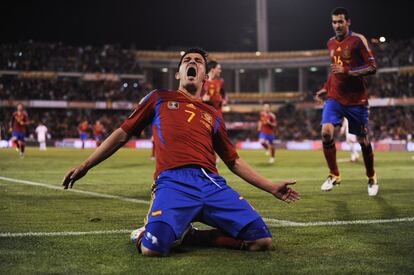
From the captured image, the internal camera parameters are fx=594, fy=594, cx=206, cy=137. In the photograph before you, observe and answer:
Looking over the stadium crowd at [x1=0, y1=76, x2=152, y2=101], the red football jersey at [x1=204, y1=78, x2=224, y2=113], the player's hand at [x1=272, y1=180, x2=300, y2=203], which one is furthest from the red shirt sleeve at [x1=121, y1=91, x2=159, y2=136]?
the stadium crowd at [x1=0, y1=76, x2=152, y2=101]

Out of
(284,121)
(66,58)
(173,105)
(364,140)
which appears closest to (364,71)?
(364,140)

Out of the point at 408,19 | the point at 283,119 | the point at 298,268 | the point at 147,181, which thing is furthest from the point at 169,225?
the point at 408,19

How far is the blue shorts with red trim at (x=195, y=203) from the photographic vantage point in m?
4.40

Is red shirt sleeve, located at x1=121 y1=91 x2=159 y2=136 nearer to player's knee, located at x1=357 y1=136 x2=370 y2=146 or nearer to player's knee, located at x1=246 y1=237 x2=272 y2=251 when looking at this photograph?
player's knee, located at x1=246 y1=237 x2=272 y2=251

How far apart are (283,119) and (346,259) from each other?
59572mm

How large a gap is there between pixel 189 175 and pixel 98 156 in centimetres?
73

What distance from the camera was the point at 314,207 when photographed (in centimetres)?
743

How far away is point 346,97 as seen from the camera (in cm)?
912

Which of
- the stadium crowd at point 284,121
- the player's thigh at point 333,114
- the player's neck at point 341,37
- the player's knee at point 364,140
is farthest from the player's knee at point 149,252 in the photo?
the stadium crowd at point 284,121

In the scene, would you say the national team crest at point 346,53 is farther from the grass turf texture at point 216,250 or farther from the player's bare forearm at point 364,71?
the grass turf texture at point 216,250

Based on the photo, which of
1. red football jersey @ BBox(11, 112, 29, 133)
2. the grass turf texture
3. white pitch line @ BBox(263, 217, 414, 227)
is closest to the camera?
the grass turf texture

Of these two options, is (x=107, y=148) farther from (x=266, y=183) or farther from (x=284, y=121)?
(x=284, y=121)

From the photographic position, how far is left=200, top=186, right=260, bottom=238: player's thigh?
450cm

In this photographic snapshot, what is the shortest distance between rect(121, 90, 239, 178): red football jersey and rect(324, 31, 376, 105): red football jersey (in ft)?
14.8
